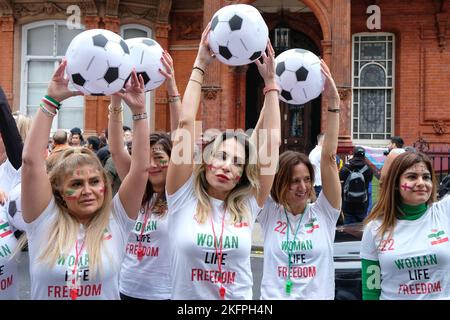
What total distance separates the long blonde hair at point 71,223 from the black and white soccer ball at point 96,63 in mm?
408

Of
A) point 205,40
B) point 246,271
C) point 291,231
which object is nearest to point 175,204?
point 246,271

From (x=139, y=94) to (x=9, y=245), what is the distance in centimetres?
120

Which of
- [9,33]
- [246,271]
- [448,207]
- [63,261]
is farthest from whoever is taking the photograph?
[9,33]

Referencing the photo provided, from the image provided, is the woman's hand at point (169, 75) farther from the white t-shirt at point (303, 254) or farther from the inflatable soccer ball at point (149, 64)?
the white t-shirt at point (303, 254)

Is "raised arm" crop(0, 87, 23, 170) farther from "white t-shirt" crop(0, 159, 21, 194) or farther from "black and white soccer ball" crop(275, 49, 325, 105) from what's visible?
"black and white soccer ball" crop(275, 49, 325, 105)

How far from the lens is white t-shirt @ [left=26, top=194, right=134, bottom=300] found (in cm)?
271

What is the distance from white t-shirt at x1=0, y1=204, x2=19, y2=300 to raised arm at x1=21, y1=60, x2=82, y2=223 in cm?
45

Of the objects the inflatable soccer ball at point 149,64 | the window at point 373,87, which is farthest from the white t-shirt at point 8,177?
the window at point 373,87

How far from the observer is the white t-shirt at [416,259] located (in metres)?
3.06

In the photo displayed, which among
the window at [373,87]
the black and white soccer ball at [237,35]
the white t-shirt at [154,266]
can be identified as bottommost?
the white t-shirt at [154,266]

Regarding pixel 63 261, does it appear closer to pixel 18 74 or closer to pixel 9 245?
pixel 9 245

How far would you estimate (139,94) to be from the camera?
3090 mm

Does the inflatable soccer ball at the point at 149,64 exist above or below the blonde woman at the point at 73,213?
above

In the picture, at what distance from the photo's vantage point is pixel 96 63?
2.95 meters
